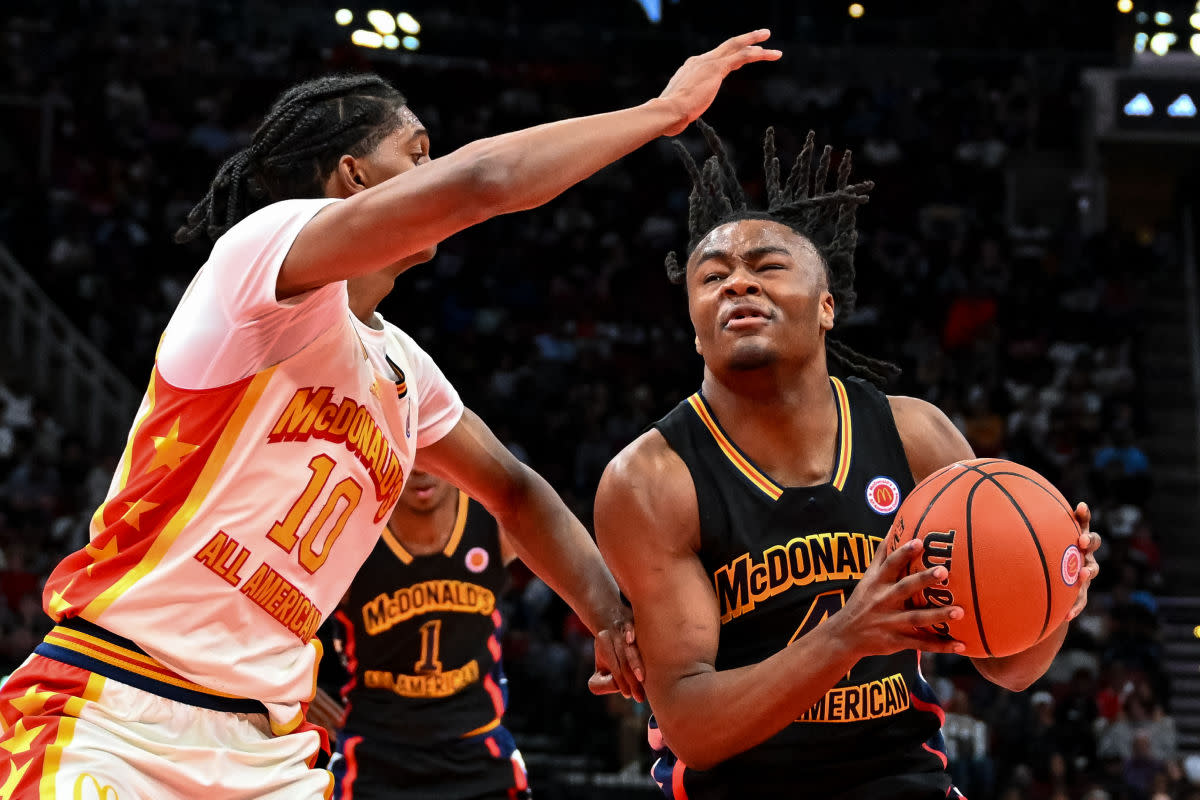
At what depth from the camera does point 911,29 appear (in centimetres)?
1755

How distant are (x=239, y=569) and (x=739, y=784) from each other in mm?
1277

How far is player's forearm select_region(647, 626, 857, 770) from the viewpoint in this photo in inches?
112

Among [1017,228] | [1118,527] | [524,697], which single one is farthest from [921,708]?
[1017,228]

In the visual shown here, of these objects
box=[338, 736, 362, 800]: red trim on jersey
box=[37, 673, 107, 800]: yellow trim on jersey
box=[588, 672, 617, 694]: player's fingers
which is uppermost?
box=[37, 673, 107, 800]: yellow trim on jersey

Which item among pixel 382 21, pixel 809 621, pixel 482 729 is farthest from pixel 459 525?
pixel 382 21

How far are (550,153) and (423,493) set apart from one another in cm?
303

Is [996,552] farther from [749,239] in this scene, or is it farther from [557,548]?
[557,548]

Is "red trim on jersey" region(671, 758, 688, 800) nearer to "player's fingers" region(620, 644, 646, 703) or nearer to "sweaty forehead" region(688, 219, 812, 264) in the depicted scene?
"player's fingers" region(620, 644, 646, 703)

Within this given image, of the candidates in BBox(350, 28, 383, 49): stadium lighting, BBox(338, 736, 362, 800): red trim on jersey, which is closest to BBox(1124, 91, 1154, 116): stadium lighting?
BBox(350, 28, 383, 49): stadium lighting

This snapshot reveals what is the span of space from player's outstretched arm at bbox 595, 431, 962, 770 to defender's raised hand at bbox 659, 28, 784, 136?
3.15 ft

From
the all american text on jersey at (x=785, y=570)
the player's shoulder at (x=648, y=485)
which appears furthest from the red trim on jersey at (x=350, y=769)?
the all american text on jersey at (x=785, y=570)

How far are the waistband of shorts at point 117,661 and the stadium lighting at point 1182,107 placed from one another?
16005 millimetres

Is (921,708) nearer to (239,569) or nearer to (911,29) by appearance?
(239,569)

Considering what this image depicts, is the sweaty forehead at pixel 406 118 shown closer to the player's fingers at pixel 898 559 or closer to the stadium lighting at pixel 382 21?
the player's fingers at pixel 898 559
